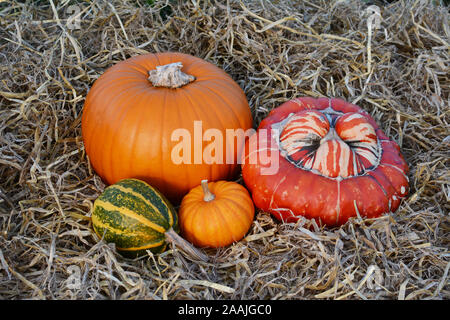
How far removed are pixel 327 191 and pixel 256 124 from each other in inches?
45.7

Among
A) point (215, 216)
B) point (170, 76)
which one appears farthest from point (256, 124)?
point (215, 216)

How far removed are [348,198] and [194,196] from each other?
1000 mm

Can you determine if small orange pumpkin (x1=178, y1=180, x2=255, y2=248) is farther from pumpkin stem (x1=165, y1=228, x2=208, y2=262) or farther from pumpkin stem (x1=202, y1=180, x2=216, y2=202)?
pumpkin stem (x1=165, y1=228, x2=208, y2=262)

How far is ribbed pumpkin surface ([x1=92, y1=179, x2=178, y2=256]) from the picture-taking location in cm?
291

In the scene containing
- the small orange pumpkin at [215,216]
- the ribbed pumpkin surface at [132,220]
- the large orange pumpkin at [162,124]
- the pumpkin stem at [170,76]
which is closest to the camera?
the ribbed pumpkin surface at [132,220]

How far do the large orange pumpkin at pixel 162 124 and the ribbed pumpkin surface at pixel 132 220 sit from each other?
1.08 feet

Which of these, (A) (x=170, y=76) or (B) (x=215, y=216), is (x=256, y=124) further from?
(B) (x=215, y=216)

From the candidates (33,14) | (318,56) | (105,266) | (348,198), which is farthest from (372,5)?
(105,266)

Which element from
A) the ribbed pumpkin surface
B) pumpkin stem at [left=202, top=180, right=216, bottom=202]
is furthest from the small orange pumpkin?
the ribbed pumpkin surface

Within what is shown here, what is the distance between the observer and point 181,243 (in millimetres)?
2916

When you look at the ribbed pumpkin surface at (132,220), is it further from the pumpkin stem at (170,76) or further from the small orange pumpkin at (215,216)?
the pumpkin stem at (170,76)

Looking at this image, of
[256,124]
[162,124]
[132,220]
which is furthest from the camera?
[256,124]

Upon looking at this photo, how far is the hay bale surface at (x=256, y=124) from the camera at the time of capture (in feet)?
9.00

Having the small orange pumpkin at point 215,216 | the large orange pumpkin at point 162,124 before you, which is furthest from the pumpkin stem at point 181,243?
the large orange pumpkin at point 162,124
